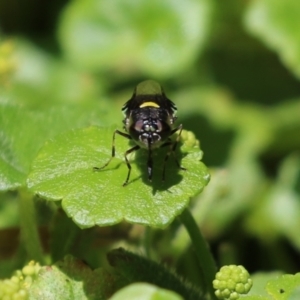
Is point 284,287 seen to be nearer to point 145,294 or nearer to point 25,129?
point 145,294

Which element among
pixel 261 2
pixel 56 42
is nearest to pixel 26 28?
pixel 56 42

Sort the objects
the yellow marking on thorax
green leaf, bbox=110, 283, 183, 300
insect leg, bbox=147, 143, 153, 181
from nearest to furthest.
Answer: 1. green leaf, bbox=110, 283, 183, 300
2. insect leg, bbox=147, 143, 153, 181
3. the yellow marking on thorax

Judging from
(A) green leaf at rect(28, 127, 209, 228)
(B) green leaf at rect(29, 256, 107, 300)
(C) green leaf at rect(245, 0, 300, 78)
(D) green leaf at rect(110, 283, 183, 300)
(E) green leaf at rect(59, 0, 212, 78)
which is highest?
(E) green leaf at rect(59, 0, 212, 78)

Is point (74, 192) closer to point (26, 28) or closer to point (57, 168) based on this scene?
point (57, 168)

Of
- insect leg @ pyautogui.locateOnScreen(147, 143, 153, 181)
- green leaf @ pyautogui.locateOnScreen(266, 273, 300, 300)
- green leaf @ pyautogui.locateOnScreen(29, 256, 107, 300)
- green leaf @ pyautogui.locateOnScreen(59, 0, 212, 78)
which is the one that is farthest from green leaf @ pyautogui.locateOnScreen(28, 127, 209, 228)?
green leaf @ pyautogui.locateOnScreen(59, 0, 212, 78)

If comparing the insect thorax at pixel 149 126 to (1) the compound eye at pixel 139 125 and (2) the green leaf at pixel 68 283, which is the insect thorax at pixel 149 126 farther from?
(2) the green leaf at pixel 68 283

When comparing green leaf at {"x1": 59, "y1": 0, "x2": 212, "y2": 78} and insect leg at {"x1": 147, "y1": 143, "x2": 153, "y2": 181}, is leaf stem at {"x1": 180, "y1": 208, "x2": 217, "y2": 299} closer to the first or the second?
insect leg at {"x1": 147, "y1": 143, "x2": 153, "y2": 181}

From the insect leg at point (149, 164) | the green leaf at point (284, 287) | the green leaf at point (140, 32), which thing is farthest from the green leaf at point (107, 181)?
the green leaf at point (140, 32)
